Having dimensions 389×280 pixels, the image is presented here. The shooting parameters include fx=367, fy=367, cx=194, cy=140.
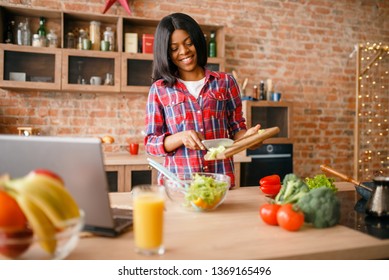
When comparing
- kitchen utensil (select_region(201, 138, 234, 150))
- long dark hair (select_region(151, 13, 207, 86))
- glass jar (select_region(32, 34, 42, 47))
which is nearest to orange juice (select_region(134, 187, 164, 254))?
kitchen utensil (select_region(201, 138, 234, 150))

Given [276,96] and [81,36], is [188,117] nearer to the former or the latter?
[81,36]

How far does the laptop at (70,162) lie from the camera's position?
835 millimetres

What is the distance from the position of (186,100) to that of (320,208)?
3.48 ft

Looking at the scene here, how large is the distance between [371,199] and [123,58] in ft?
9.10

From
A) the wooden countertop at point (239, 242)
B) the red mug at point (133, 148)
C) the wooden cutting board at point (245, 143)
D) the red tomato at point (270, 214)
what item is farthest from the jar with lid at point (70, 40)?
the red tomato at point (270, 214)

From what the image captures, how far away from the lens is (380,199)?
1186mm

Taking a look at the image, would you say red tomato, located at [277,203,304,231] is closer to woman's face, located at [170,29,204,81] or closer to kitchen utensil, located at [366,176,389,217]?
kitchen utensil, located at [366,176,389,217]

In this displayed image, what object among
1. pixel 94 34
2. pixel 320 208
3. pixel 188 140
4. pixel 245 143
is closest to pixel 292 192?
pixel 320 208

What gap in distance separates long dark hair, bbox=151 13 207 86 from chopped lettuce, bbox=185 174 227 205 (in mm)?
845

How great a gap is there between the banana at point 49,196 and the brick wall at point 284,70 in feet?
10.3

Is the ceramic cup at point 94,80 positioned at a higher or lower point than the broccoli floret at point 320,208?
higher

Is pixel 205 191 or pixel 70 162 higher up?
pixel 70 162

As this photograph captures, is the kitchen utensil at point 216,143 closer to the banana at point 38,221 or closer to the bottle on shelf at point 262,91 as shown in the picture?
the banana at point 38,221

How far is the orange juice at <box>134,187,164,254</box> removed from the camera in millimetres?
827
